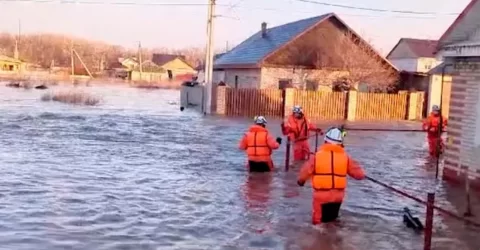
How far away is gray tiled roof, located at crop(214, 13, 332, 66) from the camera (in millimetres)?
37213

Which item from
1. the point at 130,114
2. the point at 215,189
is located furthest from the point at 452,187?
the point at 130,114

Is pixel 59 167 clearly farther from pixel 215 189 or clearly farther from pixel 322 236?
pixel 322 236

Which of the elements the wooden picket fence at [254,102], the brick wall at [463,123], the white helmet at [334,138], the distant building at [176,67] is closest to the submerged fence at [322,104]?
the wooden picket fence at [254,102]

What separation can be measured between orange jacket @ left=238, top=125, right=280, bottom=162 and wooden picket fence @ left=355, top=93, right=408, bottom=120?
21.7 metres

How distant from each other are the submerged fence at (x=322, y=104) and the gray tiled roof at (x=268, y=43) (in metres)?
3.79

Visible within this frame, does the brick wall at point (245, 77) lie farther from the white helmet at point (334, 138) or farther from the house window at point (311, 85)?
the white helmet at point (334, 138)

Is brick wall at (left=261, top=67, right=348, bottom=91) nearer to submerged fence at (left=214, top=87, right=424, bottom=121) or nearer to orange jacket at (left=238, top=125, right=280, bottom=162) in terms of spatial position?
submerged fence at (left=214, top=87, right=424, bottom=121)

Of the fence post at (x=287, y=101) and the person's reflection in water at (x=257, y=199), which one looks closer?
the person's reflection in water at (x=257, y=199)

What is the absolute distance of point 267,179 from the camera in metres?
13.0

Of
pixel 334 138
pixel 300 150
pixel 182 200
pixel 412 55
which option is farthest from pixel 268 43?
pixel 334 138

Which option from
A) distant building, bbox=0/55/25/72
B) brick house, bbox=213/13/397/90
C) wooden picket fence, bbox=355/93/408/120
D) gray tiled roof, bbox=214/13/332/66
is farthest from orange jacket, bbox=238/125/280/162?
distant building, bbox=0/55/25/72

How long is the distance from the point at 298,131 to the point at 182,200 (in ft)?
16.8

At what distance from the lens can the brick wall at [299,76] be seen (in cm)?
3609

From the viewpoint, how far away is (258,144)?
12.8 metres
